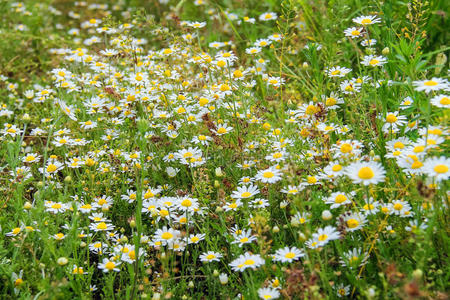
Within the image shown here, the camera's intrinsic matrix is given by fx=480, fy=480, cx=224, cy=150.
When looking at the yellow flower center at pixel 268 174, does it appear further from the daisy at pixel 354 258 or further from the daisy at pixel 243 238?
the daisy at pixel 354 258

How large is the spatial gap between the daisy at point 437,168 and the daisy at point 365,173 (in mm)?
152

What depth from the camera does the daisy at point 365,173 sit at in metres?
1.73

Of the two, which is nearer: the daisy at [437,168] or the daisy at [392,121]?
the daisy at [437,168]

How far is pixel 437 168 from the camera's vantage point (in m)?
1.71

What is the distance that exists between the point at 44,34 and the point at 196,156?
3.44 meters

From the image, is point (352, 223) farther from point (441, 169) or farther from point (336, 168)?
point (441, 169)

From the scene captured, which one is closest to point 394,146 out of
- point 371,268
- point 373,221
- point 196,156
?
point 373,221

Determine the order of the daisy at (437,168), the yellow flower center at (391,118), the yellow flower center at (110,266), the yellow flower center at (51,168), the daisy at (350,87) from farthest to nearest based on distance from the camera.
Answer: the yellow flower center at (51,168) → the daisy at (350,87) → the yellow flower center at (391,118) → the yellow flower center at (110,266) → the daisy at (437,168)

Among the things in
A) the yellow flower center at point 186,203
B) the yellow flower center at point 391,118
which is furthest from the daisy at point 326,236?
the yellow flower center at point 391,118

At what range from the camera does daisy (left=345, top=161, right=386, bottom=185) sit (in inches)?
68.2

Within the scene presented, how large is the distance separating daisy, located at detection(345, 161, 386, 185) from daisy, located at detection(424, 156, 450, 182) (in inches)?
6.0

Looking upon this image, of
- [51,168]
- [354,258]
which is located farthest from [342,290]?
[51,168]

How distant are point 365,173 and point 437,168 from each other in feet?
0.81

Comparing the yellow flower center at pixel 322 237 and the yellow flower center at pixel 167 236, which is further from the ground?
the yellow flower center at pixel 322 237
